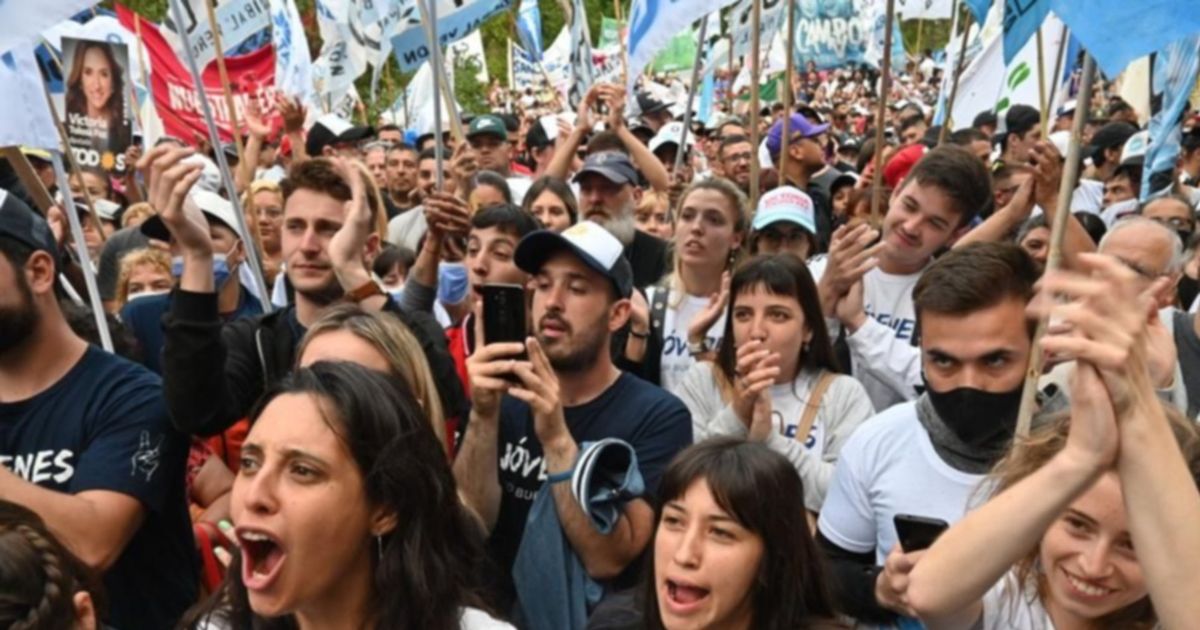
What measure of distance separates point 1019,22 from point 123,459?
3.76m

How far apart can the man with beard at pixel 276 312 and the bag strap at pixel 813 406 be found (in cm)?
102

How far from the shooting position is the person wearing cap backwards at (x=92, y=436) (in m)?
3.53

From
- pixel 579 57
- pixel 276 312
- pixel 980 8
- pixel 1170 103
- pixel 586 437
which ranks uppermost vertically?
pixel 980 8

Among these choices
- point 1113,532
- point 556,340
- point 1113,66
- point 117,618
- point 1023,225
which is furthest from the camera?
point 1023,225

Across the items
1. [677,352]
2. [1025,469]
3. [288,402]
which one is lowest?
[677,352]

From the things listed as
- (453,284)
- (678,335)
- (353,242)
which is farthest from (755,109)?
(353,242)

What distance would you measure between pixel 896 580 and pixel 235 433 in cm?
212

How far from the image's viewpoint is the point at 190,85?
1132 cm

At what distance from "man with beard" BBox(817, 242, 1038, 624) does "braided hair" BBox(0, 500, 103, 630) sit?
1579 mm

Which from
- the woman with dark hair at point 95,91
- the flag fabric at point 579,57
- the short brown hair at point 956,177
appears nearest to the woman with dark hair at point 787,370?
the short brown hair at point 956,177

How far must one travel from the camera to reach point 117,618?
361 centimetres

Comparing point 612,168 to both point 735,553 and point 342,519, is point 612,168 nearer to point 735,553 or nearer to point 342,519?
point 735,553

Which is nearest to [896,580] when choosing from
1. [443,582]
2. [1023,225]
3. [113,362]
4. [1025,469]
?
[1025,469]

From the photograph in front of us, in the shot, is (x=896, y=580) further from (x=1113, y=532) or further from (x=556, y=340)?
(x=556, y=340)
